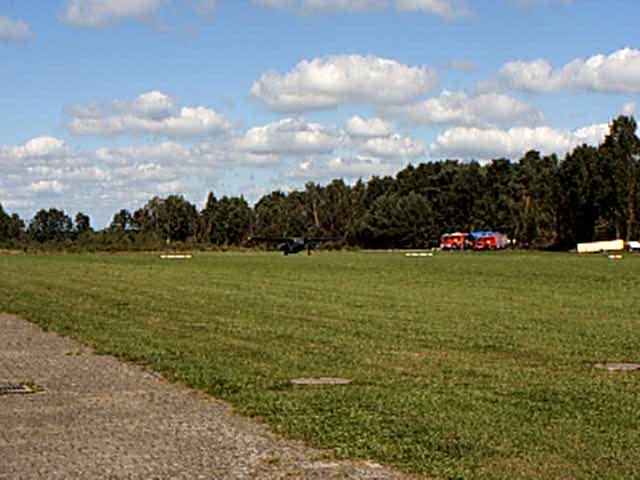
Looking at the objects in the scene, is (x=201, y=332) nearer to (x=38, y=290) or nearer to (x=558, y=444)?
(x=558, y=444)

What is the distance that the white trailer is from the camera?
A: 127m

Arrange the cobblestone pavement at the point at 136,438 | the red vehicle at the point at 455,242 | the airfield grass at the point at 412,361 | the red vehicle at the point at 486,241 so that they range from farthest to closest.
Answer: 1. the red vehicle at the point at 455,242
2. the red vehicle at the point at 486,241
3. the airfield grass at the point at 412,361
4. the cobblestone pavement at the point at 136,438

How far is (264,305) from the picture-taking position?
32.8m

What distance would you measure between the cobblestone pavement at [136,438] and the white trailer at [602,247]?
118326 mm

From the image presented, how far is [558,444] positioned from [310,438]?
2.42 metres

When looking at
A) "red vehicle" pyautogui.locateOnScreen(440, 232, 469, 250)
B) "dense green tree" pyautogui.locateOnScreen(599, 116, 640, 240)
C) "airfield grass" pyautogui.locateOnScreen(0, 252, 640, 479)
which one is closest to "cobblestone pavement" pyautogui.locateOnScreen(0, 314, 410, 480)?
"airfield grass" pyautogui.locateOnScreen(0, 252, 640, 479)

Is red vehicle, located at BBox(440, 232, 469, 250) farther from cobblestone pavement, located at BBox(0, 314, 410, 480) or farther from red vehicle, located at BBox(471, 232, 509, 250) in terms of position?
cobblestone pavement, located at BBox(0, 314, 410, 480)

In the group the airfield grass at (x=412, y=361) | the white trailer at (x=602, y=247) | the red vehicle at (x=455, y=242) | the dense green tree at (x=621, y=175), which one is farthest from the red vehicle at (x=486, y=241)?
the airfield grass at (x=412, y=361)

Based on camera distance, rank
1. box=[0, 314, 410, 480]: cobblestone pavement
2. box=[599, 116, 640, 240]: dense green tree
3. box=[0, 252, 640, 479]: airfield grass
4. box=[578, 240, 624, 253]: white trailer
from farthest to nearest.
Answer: box=[599, 116, 640, 240]: dense green tree < box=[578, 240, 624, 253]: white trailer < box=[0, 252, 640, 479]: airfield grass < box=[0, 314, 410, 480]: cobblestone pavement

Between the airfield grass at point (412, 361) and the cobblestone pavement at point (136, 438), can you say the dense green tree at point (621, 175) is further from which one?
the cobblestone pavement at point (136, 438)

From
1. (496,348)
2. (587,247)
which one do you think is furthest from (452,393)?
(587,247)

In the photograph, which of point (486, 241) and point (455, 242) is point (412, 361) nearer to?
point (486, 241)

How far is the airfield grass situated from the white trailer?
294 feet

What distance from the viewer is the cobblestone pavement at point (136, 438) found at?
8.90m
